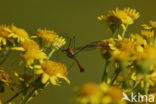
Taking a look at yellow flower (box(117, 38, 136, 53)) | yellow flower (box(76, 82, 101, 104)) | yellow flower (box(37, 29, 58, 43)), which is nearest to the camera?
yellow flower (box(76, 82, 101, 104))

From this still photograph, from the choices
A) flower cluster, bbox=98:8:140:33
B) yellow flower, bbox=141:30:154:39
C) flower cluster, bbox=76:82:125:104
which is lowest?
flower cluster, bbox=76:82:125:104

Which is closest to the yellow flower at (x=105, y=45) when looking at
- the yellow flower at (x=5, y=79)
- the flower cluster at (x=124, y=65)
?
the flower cluster at (x=124, y=65)

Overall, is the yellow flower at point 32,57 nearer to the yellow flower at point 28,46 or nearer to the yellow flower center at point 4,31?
the yellow flower at point 28,46

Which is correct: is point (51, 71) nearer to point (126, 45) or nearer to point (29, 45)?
point (29, 45)

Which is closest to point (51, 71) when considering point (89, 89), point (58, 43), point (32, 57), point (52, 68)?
point (52, 68)

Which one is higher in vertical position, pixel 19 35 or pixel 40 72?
pixel 19 35

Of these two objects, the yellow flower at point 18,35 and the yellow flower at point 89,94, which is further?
the yellow flower at point 18,35

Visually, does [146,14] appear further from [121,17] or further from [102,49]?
[102,49]

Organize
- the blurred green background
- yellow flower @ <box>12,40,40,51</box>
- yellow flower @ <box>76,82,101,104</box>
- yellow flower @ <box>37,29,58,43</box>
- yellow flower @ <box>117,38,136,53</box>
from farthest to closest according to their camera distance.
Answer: the blurred green background, yellow flower @ <box>37,29,58,43</box>, yellow flower @ <box>12,40,40,51</box>, yellow flower @ <box>117,38,136,53</box>, yellow flower @ <box>76,82,101,104</box>

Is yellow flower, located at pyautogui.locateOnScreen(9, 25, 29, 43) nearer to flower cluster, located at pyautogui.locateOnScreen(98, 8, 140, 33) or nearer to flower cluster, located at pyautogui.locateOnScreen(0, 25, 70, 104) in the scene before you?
flower cluster, located at pyautogui.locateOnScreen(0, 25, 70, 104)

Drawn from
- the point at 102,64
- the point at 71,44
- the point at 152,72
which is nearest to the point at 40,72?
the point at 152,72

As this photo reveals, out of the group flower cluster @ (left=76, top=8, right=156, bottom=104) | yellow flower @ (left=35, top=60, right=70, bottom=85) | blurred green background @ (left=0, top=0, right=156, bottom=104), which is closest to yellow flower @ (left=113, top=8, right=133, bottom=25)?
flower cluster @ (left=76, top=8, right=156, bottom=104)
